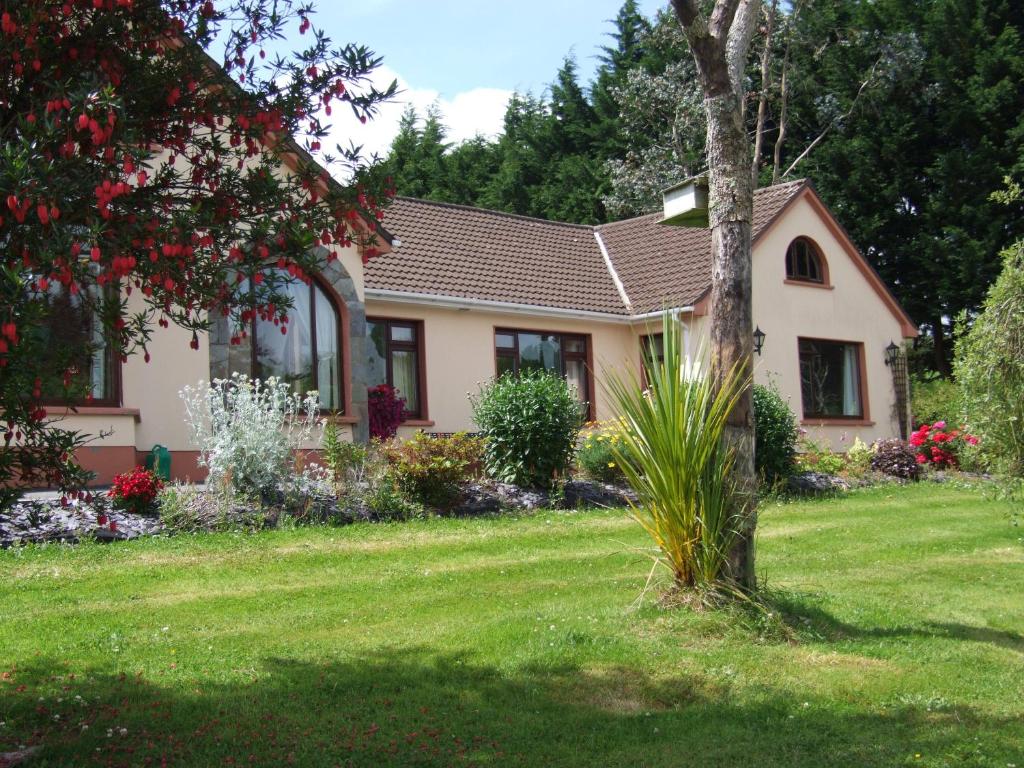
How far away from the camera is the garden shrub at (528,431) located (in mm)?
14352

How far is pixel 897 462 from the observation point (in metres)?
18.8

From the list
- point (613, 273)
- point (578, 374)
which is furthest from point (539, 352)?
point (613, 273)

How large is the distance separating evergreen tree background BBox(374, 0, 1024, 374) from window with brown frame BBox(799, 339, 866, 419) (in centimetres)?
734

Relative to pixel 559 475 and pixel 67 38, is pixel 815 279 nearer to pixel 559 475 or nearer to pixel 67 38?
pixel 559 475

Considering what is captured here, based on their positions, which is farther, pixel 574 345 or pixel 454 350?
pixel 574 345

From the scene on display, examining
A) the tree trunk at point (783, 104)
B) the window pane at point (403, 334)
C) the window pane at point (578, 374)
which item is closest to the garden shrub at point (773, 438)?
the window pane at point (578, 374)

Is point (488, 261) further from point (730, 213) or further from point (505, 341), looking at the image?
point (730, 213)

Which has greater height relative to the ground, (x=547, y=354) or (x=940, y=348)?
(x=940, y=348)

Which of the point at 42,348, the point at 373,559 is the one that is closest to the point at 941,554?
the point at 373,559

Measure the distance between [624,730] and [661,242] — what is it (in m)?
19.2

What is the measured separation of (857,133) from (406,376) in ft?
65.5

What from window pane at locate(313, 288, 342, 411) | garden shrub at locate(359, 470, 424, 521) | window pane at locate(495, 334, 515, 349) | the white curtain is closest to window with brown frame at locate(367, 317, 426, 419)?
window pane at locate(313, 288, 342, 411)

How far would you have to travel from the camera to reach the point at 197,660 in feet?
21.5

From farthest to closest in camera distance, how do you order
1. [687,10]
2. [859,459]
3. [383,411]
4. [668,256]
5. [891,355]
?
[891,355]
[668,256]
[859,459]
[383,411]
[687,10]
